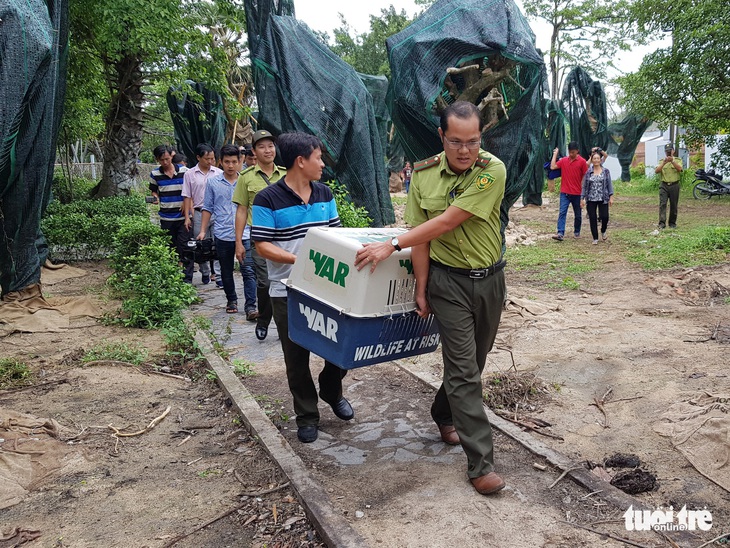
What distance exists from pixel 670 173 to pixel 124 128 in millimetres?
10822

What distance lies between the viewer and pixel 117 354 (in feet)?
17.7

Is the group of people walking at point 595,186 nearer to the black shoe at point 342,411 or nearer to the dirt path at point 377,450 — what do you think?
the dirt path at point 377,450

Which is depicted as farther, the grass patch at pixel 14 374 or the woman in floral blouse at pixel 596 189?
the woman in floral blouse at pixel 596 189

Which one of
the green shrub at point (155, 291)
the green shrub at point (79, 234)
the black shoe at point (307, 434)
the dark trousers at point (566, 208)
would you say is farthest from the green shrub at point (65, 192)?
the black shoe at point (307, 434)

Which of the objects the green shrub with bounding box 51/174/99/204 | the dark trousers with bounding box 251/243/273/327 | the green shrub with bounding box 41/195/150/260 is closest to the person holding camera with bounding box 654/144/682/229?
the dark trousers with bounding box 251/243/273/327

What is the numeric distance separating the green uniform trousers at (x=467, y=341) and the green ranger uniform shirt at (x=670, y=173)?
10.4 metres

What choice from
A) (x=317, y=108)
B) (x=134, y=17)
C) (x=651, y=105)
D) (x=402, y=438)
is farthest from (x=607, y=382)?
(x=651, y=105)

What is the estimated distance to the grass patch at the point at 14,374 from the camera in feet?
15.5

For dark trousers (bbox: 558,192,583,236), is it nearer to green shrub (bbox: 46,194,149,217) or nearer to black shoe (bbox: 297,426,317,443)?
green shrub (bbox: 46,194,149,217)

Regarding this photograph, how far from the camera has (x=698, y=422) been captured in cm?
367

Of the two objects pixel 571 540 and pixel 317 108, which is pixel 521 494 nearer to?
pixel 571 540

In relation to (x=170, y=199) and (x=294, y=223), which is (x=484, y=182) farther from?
(x=170, y=199)

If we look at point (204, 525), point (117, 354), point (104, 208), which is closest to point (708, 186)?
point (104, 208)

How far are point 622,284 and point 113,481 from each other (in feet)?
21.9
